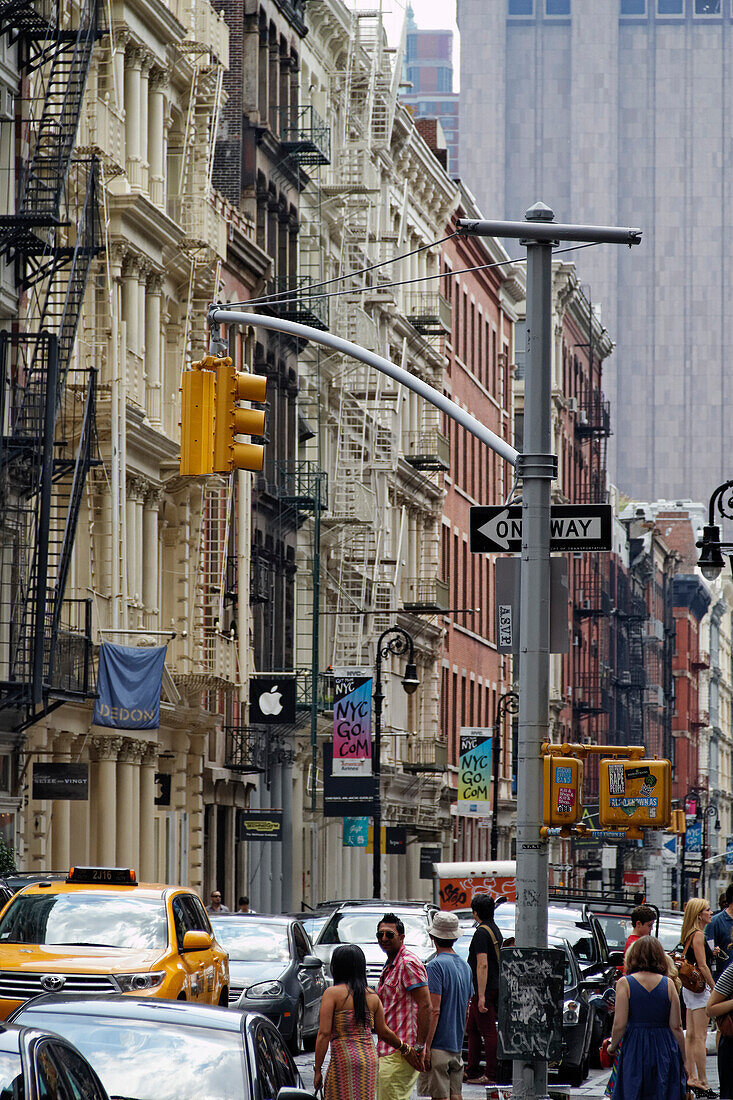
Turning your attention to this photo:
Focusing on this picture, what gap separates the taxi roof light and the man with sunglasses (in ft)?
14.1

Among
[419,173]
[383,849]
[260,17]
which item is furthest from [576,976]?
[419,173]

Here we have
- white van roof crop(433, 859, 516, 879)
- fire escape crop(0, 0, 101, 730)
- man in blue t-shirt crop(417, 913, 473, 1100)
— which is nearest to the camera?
man in blue t-shirt crop(417, 913, 473, 1100)

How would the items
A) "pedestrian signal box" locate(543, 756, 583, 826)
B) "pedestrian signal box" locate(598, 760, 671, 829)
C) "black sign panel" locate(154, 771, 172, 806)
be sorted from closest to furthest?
1. "pedestrian signal box" locate(543, 756, 583, 826)
2. "pedestrian signal box" locate(598, 760, 671, 829)
3. "black sign panel" locate(154, 771, 172, 806)

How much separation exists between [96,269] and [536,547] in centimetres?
2436

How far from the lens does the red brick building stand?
7362 centimetres

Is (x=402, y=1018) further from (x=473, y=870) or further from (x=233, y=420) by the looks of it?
(x=473, y=870)

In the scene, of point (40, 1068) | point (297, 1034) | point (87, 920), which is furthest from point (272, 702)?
point (40, 1068)

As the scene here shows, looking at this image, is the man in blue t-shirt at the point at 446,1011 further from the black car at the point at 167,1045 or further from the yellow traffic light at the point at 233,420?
the black car at the point at 167,1045

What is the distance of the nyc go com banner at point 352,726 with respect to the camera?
1652 inches

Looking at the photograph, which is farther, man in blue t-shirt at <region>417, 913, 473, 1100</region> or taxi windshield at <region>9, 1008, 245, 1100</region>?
man in blue t-shirt at <region>417, 913, 473, 1100</region>

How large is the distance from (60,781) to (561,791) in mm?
18857

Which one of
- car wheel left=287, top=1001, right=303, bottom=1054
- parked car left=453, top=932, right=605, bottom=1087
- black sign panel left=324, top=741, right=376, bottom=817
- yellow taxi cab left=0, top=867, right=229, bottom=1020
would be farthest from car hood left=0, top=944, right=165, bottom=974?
black sign panel left=324, top=741, right=376, bottom=817

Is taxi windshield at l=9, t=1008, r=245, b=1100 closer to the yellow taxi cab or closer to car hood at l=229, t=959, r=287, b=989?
the yellow taxi cab

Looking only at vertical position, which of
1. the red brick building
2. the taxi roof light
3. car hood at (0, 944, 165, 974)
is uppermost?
the red brick building
